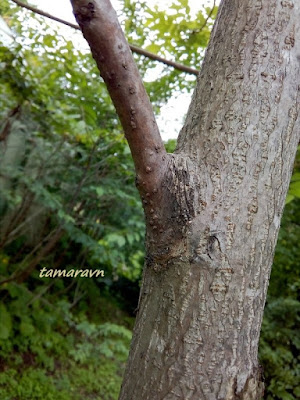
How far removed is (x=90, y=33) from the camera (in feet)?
2.52

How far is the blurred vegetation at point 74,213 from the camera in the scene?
288 centimetres

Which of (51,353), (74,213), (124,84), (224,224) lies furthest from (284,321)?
(124,84)

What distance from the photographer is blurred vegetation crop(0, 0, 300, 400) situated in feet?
9.45

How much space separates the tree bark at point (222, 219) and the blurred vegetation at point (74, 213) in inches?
66.1

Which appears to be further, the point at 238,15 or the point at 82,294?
the point at 82,294

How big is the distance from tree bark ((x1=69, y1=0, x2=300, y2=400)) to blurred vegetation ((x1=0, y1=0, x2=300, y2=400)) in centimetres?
168

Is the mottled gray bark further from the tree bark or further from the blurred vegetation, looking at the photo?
the blurred vegetation

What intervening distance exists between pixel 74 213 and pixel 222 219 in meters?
3.75

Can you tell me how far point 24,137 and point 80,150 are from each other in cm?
124

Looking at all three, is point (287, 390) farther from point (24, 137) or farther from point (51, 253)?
point (24, 137)

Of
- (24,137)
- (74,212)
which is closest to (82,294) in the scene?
(74,212)

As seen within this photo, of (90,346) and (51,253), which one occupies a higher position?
(51,253)

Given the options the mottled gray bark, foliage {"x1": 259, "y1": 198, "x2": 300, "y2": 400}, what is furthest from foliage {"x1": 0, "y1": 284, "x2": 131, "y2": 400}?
the mottled gray bark

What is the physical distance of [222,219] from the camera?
0.83 m
